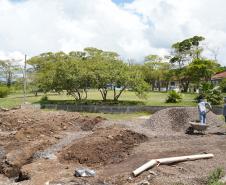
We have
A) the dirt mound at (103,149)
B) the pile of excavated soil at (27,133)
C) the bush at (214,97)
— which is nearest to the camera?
the dirt mound at (103,149)

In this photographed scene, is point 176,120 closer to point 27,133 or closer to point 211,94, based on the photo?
point 27,133

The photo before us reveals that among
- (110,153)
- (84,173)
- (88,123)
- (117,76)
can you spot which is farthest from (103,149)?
(117,76)

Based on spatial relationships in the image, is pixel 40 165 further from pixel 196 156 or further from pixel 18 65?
pixel 18 65

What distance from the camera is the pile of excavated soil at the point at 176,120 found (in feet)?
70.8

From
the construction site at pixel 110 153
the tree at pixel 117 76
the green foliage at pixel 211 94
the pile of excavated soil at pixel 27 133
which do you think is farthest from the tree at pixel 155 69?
the construction site at pixel 110 153

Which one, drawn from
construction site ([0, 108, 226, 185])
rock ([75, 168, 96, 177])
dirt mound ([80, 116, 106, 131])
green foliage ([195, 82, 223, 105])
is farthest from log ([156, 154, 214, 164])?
green foliage ([195, 82, 223, 105])

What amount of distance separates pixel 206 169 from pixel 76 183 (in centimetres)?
371

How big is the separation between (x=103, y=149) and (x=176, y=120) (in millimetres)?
8390

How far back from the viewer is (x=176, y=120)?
22.3 metres

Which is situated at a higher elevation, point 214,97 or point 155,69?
point 155,69

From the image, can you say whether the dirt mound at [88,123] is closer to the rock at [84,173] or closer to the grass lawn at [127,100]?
the rock at [84,173]

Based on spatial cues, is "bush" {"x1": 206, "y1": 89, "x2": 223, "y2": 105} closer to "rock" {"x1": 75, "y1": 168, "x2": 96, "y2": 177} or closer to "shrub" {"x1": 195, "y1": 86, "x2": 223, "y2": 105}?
"shrub" {"x1": 195, "y1": 86, "x2": 223, "y2": 105}

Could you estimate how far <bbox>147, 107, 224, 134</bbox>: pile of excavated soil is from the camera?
21594 millimetres

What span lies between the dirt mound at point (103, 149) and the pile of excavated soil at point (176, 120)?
16.1 feet
